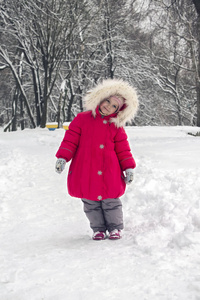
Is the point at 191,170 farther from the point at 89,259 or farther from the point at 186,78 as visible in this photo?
the point at 186,78

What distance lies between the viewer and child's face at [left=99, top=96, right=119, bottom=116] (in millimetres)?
3551

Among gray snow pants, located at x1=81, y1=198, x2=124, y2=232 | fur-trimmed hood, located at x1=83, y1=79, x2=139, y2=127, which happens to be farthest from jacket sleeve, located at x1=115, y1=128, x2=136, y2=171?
gray snow pants, located at x1=81, y1=198, x2=124, y2=232

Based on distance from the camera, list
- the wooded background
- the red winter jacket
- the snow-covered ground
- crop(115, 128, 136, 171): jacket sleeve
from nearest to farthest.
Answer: the snow-covered ground
the red winter jacket
crop(115, 128, 136, 171): jacket sleeve
the wooded background

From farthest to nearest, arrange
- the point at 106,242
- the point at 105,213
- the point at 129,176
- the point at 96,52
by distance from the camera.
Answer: the point at 96,52, the point at 105,213, the point at 129,176, the point at 106,242

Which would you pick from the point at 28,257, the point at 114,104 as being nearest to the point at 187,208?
the point at 114,104

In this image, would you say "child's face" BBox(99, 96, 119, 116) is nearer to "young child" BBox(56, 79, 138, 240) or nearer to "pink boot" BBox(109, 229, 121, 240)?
"young child" BBox(56, 79, 138, 240)

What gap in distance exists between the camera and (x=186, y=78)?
2605 centimetres

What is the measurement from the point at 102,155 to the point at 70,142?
36 centimetres

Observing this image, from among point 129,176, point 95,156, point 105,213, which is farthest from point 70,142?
point 105,213

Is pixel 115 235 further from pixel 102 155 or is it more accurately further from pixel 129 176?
pixel 102 155

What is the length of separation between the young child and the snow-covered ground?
31 centimetres

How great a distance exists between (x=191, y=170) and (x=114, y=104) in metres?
2.58

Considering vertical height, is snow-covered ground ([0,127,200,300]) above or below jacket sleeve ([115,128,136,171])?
below

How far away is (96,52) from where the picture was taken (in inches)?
878
